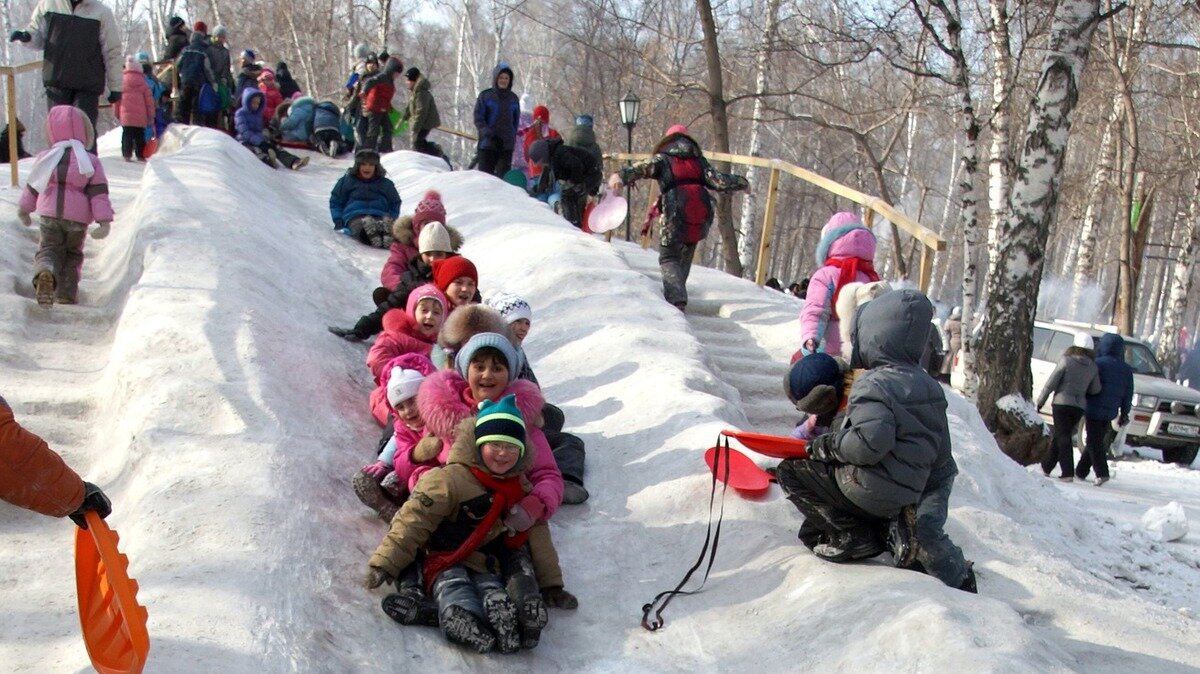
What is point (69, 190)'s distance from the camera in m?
6.75

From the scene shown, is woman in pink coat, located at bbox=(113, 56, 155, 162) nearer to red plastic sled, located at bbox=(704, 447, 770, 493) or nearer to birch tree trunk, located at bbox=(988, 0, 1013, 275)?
red plastic sled, located at bbox=(704, 447, 770, 493)

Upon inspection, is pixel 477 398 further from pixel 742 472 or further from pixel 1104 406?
pixel 1104 406

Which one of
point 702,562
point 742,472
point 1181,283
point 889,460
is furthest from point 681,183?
point 1181,283

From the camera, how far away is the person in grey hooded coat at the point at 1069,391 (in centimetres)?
1098

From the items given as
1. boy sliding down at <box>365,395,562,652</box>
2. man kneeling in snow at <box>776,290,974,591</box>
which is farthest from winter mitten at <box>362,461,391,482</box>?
man kneeling in snow at <box>776,290,974,591</box>

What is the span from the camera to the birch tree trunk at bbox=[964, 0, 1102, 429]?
988 centimetres

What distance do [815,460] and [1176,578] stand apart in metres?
4.31

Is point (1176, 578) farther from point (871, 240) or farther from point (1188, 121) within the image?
point (1188, 121)

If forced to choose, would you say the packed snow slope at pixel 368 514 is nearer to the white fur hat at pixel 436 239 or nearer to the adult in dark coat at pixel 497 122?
the white fur hat at pixel 436 239

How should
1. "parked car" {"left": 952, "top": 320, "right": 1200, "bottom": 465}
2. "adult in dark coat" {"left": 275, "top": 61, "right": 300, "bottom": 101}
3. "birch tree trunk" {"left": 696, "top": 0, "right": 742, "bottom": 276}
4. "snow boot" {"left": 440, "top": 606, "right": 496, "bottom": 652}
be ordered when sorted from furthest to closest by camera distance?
1. "adult in dark coat" {"left": 275, "top": 61, "right": 300, "bottom": 101}
2. "birch tree trunk" {"left": 696, "top": 0, "right": 742, "bottom": 276}
3. "parked car" {"left": 952, "top": 320, "right": 1200, "bottom": 465}
4. "snow boot" {"left": 440, "top": 606, "right": 496, "bottom": 652}

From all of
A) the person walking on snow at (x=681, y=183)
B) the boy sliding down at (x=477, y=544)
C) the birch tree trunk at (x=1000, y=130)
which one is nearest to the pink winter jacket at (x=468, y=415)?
the boy sliding down at (x=477, y=544)

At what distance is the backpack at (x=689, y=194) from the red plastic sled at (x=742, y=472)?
11.9 feet

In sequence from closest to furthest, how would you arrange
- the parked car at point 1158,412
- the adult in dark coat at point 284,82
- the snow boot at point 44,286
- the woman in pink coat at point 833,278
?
the woman in pink coat at point 833,278 < the snow boot at point 44,286 < the parked car at point 1158,412 < the adult in dark coat at point 284,82

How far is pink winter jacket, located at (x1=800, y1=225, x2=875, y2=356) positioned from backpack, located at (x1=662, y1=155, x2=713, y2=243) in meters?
2.01
